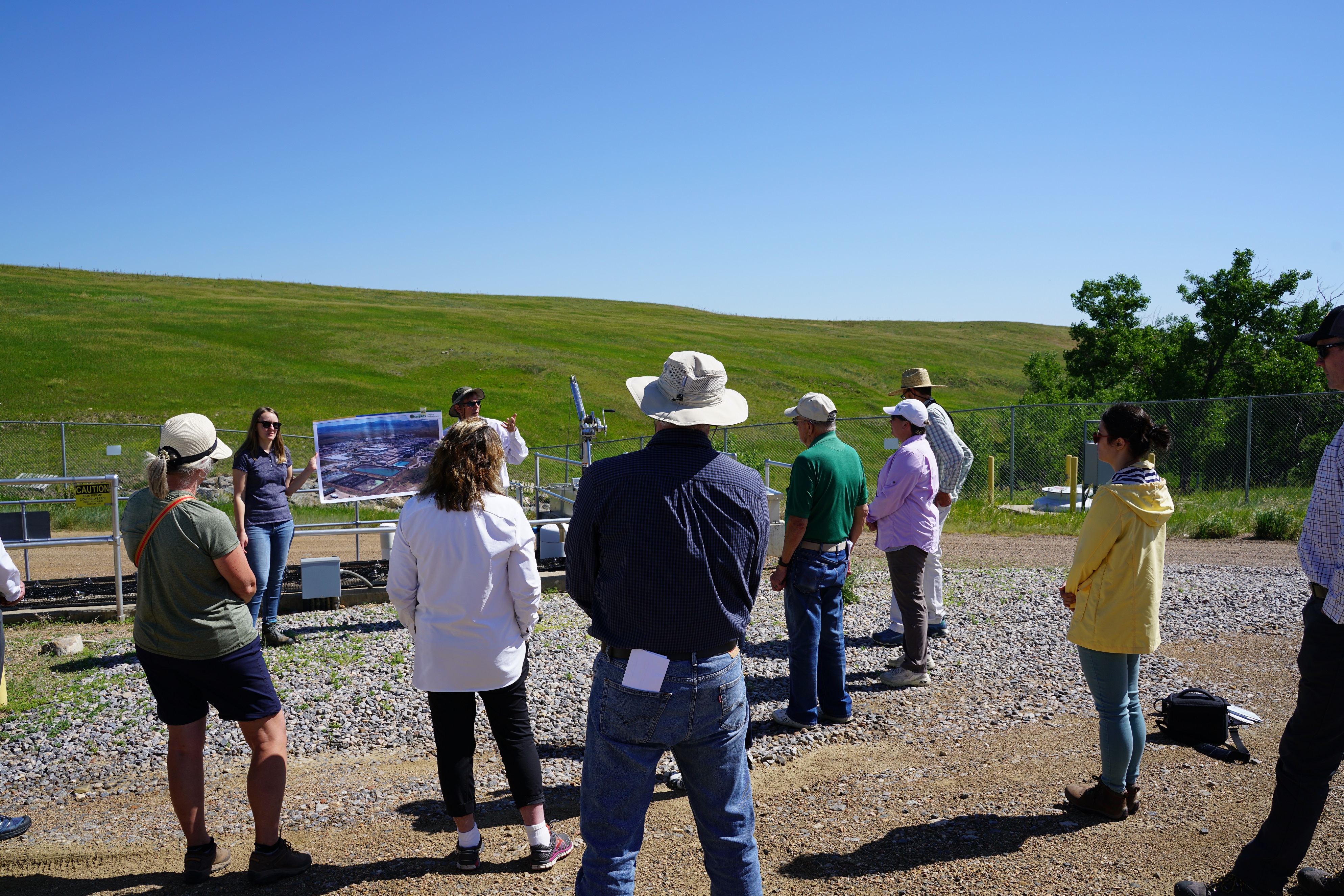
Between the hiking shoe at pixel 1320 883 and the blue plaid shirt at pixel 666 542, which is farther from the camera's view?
the hiking shoe at pixel 1320 883

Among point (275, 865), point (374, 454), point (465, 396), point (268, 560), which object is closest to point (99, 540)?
point (374, 454)

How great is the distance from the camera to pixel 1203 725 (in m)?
5.07

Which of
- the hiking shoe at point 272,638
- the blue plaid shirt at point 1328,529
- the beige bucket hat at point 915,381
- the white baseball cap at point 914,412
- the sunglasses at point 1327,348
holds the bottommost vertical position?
the hiking shoe at point 272,638

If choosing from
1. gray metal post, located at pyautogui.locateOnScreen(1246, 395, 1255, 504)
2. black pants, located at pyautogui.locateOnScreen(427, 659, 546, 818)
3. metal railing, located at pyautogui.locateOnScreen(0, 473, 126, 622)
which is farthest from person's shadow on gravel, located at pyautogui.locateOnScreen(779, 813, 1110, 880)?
gray metal post, located at pyautogui.locateOnScreen(1246, 395, 1255, 504)

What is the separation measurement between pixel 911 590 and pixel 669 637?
3.75 meters

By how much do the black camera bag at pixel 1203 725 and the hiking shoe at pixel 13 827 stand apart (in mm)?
6212

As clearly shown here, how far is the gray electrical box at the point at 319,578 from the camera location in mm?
9109

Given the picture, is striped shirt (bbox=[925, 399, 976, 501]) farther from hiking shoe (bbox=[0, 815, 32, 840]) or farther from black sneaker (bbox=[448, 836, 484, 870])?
hiking shoe (bbox=[0, 815, 32, 840])

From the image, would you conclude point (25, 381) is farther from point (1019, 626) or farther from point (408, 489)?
point (1019, 626)

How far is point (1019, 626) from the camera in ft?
26.8

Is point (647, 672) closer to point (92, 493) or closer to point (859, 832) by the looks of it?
point (859, 832)

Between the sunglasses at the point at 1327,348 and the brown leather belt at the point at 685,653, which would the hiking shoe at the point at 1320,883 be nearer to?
the sunglasses at the point at 1327,348

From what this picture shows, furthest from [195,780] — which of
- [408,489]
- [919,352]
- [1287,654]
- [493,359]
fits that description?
[919,352]

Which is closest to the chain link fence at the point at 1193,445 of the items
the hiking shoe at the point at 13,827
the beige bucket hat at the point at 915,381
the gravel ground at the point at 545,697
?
the gravel ground at the point at 545,697
